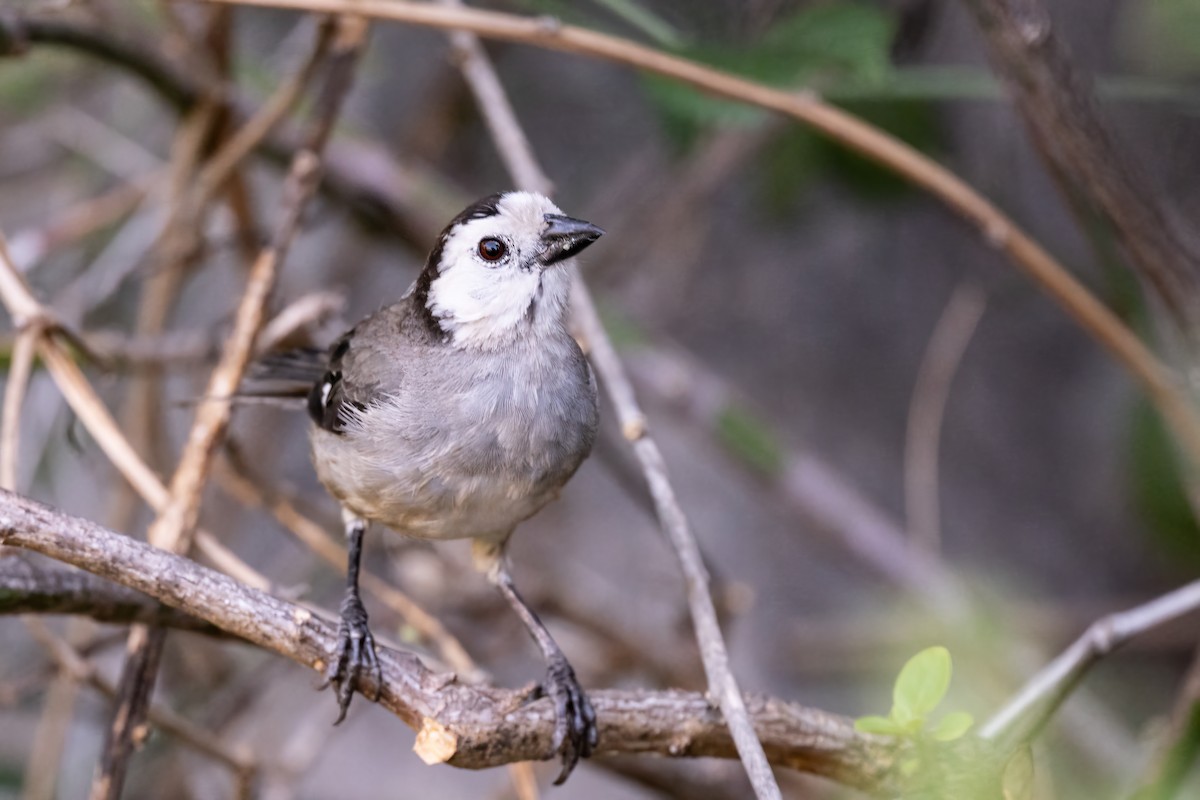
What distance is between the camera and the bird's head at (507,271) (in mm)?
2201

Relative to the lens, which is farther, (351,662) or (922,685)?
(351,662)

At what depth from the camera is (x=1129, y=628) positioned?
6.27ft

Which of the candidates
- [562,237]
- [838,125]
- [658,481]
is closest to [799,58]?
[838,125]

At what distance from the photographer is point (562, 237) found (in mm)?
2213

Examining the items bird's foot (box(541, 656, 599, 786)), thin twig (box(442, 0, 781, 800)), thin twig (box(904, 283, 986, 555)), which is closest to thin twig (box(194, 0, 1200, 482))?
thin twig (box(442, 0, 781, 800))

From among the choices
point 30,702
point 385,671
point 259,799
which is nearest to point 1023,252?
point 385,671

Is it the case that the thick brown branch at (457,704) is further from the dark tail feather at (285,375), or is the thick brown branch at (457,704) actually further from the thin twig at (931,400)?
the thin twig at (931,400)

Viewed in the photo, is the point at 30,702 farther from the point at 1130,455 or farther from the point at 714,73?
the point at 1130,455

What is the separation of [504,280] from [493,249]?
70 millimetres

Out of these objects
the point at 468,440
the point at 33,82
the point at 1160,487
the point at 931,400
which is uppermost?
the point at 33,82

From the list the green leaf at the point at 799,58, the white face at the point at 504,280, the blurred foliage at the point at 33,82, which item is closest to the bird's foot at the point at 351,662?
the white face at the point at 504,280

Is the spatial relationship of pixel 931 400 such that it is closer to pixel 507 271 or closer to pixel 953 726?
pixel 507 271

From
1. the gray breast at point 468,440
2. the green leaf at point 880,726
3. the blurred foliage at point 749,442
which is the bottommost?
the green leaf at point 880,726

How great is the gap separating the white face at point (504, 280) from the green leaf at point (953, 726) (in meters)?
1.04
